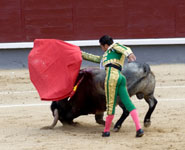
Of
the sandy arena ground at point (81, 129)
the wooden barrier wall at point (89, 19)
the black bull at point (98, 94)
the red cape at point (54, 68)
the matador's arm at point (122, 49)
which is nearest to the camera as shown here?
the sandy arena ground at point (81, 129)

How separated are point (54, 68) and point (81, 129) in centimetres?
58

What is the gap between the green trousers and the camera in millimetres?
4141

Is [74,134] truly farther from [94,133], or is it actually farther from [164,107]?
[164,107]

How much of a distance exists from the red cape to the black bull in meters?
0.11

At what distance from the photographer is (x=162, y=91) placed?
689cm

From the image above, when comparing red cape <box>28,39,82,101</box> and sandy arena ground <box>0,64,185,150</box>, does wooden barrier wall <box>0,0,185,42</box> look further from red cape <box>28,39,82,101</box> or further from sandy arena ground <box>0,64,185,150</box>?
red cape <box>28,39,82,101</box>

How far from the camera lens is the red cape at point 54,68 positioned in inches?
179

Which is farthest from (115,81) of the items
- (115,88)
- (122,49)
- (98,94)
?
(98,94)

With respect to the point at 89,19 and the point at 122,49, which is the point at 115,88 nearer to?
the point at 122,49

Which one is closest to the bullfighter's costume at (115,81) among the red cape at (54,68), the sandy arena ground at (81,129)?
the sandy arena ground at (81,129)

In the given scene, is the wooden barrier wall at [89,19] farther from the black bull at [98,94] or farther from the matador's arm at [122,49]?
the matador's arm at [122,49]

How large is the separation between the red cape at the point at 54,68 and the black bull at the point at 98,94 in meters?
0.11

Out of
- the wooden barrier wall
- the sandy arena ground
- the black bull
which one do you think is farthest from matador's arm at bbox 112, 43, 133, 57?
the wooden barrier wall

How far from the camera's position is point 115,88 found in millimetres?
4148
